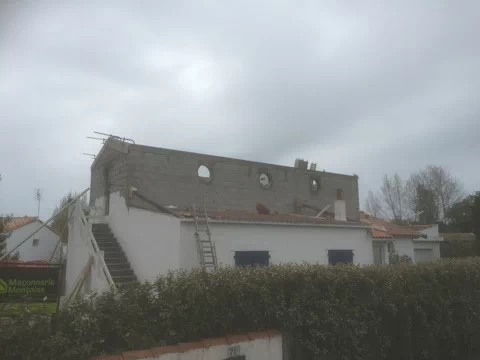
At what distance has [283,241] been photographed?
1328cm

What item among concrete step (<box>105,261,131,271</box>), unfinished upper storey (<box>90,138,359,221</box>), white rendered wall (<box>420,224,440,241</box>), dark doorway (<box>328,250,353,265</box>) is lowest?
concrete step (<box>105,261,131,271</box>)

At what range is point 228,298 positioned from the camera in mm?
4992

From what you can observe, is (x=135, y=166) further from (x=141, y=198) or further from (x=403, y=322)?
(x=403, y=322)

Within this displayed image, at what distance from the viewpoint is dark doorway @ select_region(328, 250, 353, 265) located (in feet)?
47.1

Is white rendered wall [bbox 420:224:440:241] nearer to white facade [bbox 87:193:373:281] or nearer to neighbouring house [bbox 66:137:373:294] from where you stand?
neighbouring house [bbox 66:137:373:294]

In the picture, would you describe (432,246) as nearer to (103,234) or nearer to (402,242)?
(402,242)

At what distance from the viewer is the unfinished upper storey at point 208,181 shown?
1471 cm

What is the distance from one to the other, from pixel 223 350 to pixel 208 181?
11667 millimetres

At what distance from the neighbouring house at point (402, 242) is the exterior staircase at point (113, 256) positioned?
30.0 ft

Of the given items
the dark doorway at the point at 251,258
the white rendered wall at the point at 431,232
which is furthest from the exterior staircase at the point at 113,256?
the white rendered wall at the point at 431,232

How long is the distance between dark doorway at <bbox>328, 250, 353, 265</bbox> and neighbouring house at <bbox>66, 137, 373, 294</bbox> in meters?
0.03

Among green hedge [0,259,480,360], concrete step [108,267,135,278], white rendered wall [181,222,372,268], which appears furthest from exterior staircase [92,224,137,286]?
green hedge [0,259,480,360]

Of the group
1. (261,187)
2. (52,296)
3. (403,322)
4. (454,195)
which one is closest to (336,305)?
(403,322)

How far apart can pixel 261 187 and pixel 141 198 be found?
573 cm
